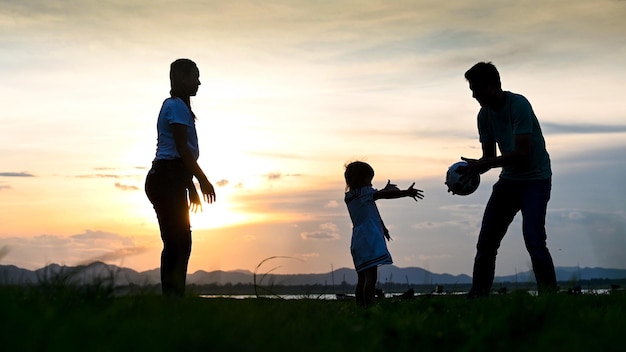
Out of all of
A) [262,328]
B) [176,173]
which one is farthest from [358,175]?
[262,328]

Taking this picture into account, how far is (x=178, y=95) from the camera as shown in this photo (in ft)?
28.9

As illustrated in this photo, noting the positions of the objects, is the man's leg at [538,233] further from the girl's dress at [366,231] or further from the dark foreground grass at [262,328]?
the dark foreground grass at [262,328]

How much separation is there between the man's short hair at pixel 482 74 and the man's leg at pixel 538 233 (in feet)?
4.66

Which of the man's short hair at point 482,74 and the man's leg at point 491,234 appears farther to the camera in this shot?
the man's leg at point 491,234

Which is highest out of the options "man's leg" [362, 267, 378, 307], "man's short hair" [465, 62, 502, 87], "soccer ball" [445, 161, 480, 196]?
"man's short hair" [465, 62, 502, 87]

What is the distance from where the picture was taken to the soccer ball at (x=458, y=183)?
10930 millimetres

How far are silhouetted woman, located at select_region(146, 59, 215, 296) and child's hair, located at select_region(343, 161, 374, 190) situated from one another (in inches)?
109

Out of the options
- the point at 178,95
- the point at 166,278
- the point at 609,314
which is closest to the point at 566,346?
the point at 609,314

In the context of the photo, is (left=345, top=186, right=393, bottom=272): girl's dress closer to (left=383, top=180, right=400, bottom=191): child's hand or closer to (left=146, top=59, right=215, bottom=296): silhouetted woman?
(left=383, top=180, right=400, bottom=191): child's hand

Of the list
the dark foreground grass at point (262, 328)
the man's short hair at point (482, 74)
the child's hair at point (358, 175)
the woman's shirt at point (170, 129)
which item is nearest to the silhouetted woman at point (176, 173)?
the woman's shirt at point (170, 129)

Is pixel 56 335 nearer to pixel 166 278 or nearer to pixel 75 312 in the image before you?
pixel 75 312

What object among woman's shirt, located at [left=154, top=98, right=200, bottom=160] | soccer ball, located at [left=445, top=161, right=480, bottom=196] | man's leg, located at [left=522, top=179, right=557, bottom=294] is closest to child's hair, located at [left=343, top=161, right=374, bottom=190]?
soccer ball, located at [left=445, top=161, right=480, bottom=196]

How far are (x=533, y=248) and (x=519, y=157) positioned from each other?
116cm

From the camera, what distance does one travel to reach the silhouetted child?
10.5 m
